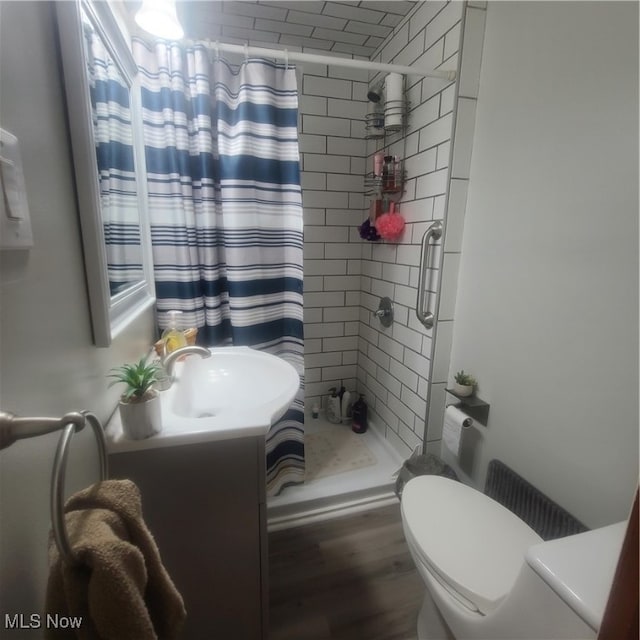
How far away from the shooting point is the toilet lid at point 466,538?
2.84 feet

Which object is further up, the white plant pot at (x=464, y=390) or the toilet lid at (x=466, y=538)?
the white plant pot at (x=464, y=390)

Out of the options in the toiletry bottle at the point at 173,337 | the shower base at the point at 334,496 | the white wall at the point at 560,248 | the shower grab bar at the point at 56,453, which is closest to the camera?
the shower grab bar at the point at 56,453

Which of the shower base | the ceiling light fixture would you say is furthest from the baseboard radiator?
the ceiling light fixture

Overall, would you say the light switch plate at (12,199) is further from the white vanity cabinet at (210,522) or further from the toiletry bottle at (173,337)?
the toiletry bottle at (173,337)

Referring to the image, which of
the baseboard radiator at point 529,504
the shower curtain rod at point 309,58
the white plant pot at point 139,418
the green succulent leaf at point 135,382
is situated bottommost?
the baseboard radiator at point 529,504

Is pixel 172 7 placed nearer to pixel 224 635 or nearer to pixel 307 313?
pixel 307 313

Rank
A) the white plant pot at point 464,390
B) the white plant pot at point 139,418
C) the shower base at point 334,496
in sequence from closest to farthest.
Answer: the white plant pot at point 139,418
the white plant pot at point 464,390
the shower base at point 334,496

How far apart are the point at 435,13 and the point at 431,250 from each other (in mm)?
1027

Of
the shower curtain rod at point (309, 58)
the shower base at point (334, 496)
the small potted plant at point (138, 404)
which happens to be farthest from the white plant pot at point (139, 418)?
the shower curtain rod at point (309, 58)

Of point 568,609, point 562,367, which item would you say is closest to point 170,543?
point 568,609

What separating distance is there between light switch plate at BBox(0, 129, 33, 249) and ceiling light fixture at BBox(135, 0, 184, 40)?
0.86 metres

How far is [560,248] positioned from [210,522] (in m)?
1.29

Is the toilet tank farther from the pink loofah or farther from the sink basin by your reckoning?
the pink loofah

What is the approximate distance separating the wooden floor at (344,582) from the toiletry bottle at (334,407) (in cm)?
76
